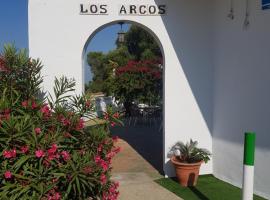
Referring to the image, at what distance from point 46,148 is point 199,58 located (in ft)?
12.7

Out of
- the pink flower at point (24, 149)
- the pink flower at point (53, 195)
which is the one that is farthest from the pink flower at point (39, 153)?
the pink flower at point (53, 195)

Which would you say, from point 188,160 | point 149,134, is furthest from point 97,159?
point 149,134

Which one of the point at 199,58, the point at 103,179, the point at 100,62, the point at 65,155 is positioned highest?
the point at 100,62

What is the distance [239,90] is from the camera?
6145 mm

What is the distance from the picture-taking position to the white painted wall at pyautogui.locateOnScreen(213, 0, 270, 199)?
217 inches

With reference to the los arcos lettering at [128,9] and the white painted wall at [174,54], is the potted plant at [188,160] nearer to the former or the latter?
the white painted wall at [174,54]

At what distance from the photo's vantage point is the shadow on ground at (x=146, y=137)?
8.77m

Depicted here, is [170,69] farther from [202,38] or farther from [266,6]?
[266,6]

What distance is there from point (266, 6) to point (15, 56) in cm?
370

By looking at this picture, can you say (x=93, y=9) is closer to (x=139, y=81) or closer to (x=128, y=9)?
(x=128, y=9)

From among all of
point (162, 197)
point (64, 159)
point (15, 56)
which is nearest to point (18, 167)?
point (64, 159)

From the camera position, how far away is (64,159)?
162 inches

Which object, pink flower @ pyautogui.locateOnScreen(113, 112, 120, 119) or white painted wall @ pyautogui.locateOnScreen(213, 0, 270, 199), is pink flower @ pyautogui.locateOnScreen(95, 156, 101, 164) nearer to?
pink flower @ pyautogui.locateOnScreen(113, 112, 120, 119)

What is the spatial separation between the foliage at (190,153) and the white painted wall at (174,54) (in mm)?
256
